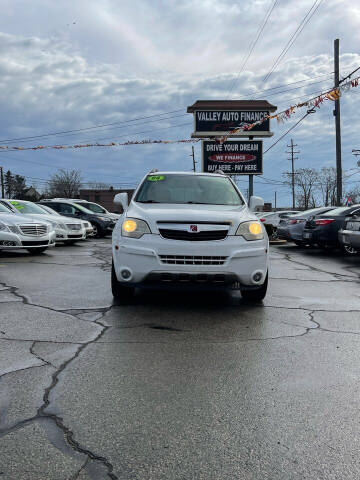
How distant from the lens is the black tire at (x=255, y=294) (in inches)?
226

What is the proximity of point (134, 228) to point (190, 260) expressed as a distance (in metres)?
0.80

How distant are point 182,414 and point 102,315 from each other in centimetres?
263

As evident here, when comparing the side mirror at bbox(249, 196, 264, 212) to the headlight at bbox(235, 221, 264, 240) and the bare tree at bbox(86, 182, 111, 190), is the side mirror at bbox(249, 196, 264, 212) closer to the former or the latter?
the headlight at bbox(235, 221, 264, 240)

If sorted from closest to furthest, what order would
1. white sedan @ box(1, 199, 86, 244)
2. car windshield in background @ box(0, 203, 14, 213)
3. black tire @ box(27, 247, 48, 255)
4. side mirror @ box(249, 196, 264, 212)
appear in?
side mirror @ box(249, 196, 264, 212) < black tire @ box(27, 247, 48, 255) < car windshield in background @ box(0, 203, 14, 213) < white sedan @ box(1, 199, 86, 244)

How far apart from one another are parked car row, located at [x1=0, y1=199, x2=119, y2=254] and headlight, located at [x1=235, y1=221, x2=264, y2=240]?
7334mm

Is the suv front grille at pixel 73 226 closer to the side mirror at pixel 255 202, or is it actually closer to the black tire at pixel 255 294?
the side mirror at pixel 255 202

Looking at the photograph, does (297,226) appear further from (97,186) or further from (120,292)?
(97,186)

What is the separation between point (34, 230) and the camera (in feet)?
37.3

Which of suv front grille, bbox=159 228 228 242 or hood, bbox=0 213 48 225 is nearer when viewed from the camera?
suv front grille, bbox=159 228 228 242

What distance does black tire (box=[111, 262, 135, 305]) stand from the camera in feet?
18.7

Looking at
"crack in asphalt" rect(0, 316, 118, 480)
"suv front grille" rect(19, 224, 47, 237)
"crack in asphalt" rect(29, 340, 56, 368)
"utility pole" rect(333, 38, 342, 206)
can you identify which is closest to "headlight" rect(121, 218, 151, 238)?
"crack in asphalt" rect(29, 340, 56, 368)

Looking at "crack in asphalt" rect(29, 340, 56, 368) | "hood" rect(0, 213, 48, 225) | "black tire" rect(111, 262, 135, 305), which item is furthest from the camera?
"hood" rect(0, 213, 48, 225)

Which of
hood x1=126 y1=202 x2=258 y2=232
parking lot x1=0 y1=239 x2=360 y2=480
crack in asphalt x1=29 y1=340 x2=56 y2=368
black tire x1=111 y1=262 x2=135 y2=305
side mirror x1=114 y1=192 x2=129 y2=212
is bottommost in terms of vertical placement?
parking lot x1=0 y1=239 x2=360 y2=480

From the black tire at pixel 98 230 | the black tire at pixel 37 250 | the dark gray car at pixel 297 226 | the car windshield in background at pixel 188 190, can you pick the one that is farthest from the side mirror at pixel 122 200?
the black tire at pixel 98 230
